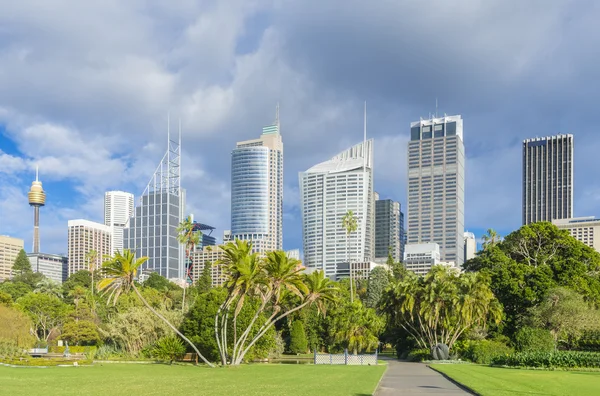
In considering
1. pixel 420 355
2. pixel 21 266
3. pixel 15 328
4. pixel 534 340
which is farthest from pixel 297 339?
pixel 21 266

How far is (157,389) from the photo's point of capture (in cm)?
2433

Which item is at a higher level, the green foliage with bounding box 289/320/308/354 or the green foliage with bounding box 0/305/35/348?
the green foliage with bounding box 0/305/35/348

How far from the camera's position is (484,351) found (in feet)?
153

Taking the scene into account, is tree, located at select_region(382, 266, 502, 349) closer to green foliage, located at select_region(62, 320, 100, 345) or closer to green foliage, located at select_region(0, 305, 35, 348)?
green foliage, located at select_region(62, 320, 100, 345)

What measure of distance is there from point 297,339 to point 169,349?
16.7 m

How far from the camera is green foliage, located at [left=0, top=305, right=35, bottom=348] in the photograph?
54.2 metres

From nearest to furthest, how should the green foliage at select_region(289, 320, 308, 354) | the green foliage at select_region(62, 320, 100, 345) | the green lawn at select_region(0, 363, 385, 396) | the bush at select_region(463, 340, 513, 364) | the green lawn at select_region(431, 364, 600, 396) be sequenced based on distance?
the green lawn at select_region(431, 364, 600, 396), the green lawn at select_region(0, 363, 385, 396), the bush at select_region(463, 340, 513, 364), the green foliage at select_region(289, 320, 308, 354), the green foliage at select_region(62, 320, 100, 345)

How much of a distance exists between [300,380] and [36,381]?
40.8 feet

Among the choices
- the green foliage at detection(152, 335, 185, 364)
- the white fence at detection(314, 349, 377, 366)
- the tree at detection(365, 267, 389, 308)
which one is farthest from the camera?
the tree at detection(365, 267, 389, 308)

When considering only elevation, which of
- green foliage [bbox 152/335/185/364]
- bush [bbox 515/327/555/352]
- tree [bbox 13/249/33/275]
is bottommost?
tree [bbox 13/249/33/275]

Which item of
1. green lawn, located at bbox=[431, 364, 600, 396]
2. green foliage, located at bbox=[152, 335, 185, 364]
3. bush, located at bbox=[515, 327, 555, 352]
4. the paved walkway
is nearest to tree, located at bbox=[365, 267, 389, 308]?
bush, located at bbox=[515, 327, 555, 352]

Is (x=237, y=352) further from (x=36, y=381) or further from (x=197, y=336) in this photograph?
(x=36, y=381)

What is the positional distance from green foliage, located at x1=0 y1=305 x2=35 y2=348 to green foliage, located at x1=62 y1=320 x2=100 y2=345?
7.25 metres

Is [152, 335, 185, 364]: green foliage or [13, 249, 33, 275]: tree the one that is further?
[13, 249, 33, 275]: tree
